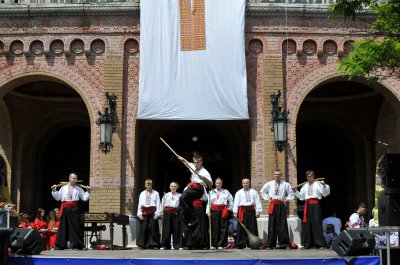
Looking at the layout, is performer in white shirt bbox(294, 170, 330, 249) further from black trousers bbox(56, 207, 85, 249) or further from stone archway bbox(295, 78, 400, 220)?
stone archway bbox(295, 78, 400, 220)

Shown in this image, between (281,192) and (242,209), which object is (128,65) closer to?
(242,209)

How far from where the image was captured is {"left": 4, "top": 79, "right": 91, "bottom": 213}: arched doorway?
20875 millimetres

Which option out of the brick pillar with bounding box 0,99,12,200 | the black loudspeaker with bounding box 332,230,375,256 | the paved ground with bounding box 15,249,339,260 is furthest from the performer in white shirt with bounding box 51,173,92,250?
the black loudspeaker with bounding box 332,230,375,256

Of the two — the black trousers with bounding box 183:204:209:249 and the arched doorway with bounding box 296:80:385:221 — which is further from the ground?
the arched doorway with bounding box 296:80:385:221

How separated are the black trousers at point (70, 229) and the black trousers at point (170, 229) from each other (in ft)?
6.44

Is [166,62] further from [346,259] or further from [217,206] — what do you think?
[346,259]

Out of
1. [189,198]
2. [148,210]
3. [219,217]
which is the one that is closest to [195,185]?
[189,198]

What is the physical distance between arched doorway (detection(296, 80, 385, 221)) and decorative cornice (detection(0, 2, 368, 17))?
9.48 feet

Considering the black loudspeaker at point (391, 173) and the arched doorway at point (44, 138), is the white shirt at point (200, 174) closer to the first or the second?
the black loudspeaker at point (391, 173)

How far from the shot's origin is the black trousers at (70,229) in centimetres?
1513

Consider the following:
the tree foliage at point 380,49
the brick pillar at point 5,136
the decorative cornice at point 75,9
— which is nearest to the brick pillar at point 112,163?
the decorative cornice at point 75,9

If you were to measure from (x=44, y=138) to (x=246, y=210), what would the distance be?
348 inches

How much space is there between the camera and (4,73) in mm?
18453

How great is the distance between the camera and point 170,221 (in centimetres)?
1611
